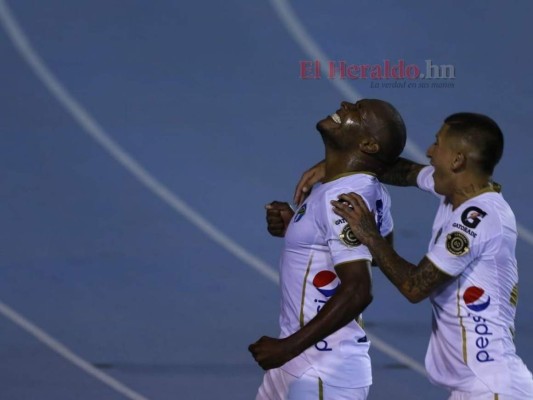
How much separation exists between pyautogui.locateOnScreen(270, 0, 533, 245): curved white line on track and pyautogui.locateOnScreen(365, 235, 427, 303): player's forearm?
2.52 m

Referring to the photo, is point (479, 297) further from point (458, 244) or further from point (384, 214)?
point (384, 214)

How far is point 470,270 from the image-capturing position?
279 cm

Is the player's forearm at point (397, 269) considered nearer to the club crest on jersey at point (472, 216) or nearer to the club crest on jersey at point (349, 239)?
the club crest on jersey at point (349, 239)

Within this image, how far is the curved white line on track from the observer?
5.33m

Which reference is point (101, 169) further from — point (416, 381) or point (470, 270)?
point (470, 270)

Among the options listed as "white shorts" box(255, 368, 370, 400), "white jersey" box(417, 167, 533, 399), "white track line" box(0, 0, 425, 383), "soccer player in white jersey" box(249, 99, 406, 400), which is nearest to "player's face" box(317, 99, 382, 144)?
"soccer player in white jersey" box(249, 99, 406, 400)

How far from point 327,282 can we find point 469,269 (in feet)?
1.20

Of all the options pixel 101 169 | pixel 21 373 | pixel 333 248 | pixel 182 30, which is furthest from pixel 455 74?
pixel 333 248

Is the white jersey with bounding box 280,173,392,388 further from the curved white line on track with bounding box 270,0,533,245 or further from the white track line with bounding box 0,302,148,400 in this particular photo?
the curved white line on track with bounding box 270,0,533,245

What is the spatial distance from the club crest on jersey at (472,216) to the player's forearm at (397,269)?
0.17 metres

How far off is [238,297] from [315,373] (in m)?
2.13

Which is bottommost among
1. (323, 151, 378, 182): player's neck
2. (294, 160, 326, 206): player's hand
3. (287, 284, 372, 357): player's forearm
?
(287, 284, 372, 357): player's forearm

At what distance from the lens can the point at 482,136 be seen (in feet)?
9.16

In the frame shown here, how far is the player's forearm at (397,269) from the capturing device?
2771 millimetres
